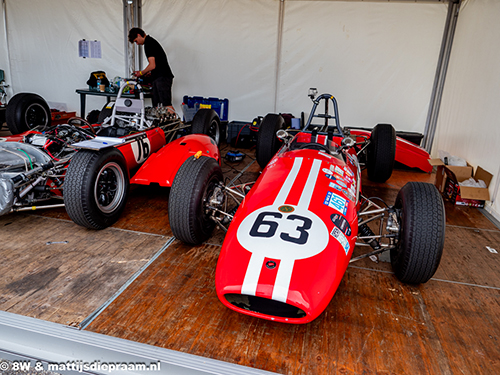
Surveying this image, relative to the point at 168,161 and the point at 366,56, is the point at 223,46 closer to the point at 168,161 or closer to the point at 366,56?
the point at 366,56

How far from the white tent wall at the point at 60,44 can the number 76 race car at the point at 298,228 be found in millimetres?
6852

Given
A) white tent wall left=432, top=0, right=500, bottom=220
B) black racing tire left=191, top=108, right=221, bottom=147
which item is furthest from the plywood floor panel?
white tent wall left=432, top=0, right=500, bottom=220

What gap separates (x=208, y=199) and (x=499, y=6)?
17.3ft

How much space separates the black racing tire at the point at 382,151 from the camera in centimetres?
503

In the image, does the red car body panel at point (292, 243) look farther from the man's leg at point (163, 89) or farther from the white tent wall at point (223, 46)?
the white tent wall at point (223, 46)

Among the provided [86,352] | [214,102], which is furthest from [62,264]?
[214,102]

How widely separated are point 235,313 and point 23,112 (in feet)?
16.7

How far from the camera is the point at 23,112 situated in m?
5.64

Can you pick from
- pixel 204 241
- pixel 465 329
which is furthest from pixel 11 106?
pixel 465 329

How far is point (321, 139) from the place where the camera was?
359 centimetres

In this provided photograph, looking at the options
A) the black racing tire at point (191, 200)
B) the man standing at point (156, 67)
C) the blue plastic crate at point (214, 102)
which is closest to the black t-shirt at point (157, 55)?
the man standing at point (156, 67)

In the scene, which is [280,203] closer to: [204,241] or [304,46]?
[204,241]

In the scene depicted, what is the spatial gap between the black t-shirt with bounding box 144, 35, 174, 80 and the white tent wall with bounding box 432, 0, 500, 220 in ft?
17.2

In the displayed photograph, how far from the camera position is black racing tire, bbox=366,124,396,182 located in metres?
5.03
